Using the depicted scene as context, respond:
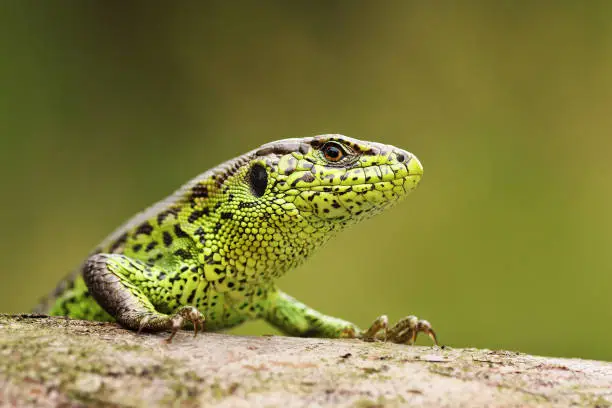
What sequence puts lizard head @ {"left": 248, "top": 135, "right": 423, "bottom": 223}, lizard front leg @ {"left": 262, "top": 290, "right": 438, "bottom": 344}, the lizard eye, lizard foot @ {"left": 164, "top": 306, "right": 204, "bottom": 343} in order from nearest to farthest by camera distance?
lizard foot @ {"left": 164, "top": 306, "right": 204, "bottom": 343}
lizard head @ {"left": 248, "top": 135, "right": 423, "bottom": 223}
the lizard eye
lizard front leg @ {"left": 262, "top": 290, "right": 438, "bottom": 344}

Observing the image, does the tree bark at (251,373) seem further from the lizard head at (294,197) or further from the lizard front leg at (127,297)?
the lizard head at (294,197)

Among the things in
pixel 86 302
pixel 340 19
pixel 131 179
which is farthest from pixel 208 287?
pixel 340 19

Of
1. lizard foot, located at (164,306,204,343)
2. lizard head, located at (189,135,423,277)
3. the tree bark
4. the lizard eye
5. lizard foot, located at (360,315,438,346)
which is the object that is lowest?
the tree bark

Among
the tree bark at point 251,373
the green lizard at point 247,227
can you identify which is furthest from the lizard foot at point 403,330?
the tree bark at point 251,373

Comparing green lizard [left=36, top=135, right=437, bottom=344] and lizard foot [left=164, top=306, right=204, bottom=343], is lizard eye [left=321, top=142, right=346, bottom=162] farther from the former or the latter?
lizard foot [left=164, top=306, right=204, bottom=343]

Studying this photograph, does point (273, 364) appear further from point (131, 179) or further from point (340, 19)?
point (340, 19)

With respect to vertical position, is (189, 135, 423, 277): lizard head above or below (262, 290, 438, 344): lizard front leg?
above

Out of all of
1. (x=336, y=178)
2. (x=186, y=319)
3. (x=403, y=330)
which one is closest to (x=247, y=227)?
(x=336, y=178)

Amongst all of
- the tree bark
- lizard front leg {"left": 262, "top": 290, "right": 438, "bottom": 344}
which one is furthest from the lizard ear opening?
the tree bark
